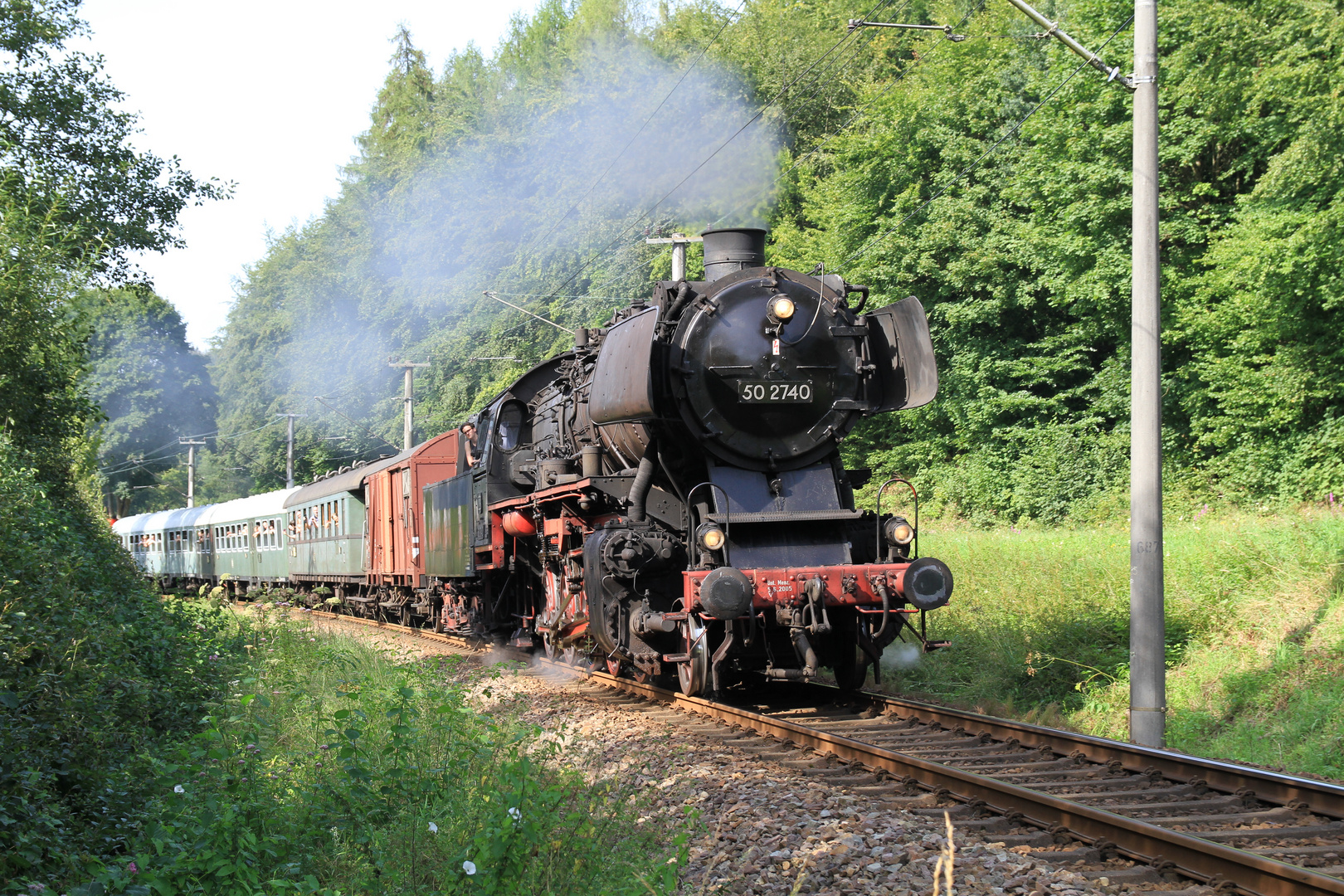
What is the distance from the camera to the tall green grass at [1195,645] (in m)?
7.83

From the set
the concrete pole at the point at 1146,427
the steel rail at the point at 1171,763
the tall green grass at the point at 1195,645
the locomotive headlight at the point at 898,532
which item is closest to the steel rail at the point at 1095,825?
the steel rail at the point at 1171,763

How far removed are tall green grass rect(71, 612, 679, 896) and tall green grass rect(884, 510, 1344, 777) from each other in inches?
185

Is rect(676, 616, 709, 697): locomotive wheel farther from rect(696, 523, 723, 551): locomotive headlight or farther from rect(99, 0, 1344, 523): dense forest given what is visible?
rect(99, 0, 1344, 523): dense forest

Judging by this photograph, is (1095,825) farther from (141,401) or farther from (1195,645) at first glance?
(141,401)

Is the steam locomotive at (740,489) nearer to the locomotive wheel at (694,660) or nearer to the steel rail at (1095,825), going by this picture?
the locomotive wheel at (694,660)

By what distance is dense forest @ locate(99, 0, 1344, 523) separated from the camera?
1694cm

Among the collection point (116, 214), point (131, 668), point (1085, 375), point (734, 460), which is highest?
point (116, 214)

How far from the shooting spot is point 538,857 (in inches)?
169

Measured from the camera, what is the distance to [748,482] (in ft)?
27.7

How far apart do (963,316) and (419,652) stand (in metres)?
14.2

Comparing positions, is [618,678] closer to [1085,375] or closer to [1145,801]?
[1145,801]

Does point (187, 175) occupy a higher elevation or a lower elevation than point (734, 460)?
higher

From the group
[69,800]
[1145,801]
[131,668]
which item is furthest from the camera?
[131,668]

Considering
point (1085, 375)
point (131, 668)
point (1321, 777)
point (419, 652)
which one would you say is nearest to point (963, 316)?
point (1085, 375)
